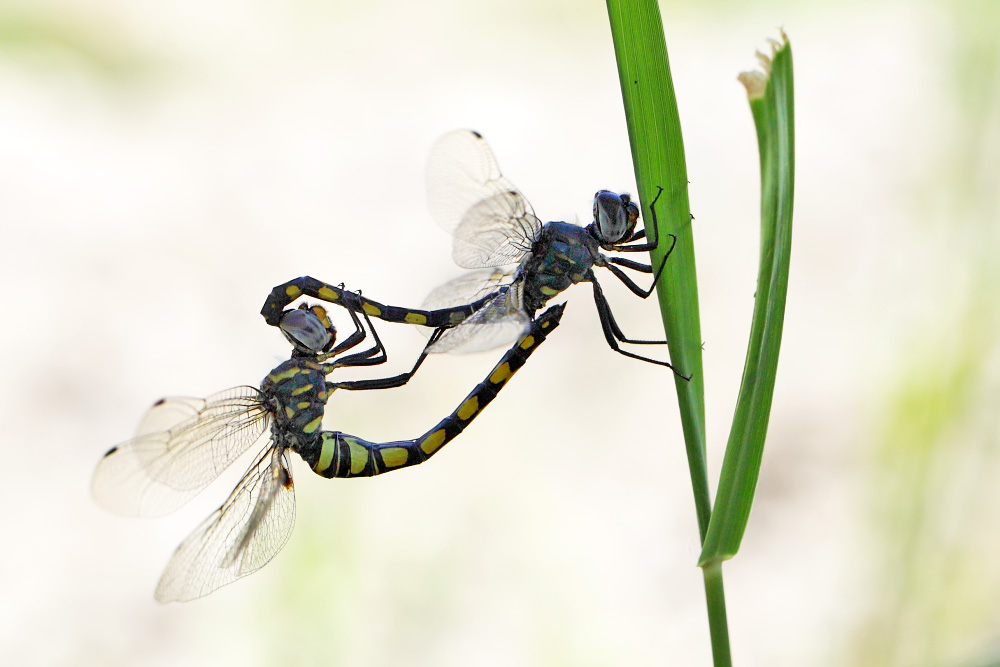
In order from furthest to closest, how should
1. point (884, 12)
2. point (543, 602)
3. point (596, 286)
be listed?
point (884, 12), point (543, 602), point (596, 286)

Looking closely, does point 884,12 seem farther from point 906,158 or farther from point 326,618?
point 326,618

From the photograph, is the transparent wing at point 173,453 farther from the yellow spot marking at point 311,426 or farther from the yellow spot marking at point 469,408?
the yellow spot marking at point 469,408

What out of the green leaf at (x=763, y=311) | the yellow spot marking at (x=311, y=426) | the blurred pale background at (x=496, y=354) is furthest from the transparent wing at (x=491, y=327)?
the blurred pale background at (x=496, y=354)

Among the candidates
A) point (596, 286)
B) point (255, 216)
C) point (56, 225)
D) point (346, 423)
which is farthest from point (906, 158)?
point (56, 225)

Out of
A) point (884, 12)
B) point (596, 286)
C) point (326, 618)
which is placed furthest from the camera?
point (884, 12)

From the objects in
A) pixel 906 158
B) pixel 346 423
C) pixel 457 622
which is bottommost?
pixel 457 622

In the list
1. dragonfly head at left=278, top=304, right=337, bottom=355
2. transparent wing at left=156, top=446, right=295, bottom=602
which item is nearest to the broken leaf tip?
dragonfly head at left=278, top=304, right=337, bottom=355

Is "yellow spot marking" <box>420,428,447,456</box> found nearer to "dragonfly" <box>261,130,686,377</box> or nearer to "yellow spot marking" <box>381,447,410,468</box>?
"yellow spot marking" <box>381,447,410,468</box>
